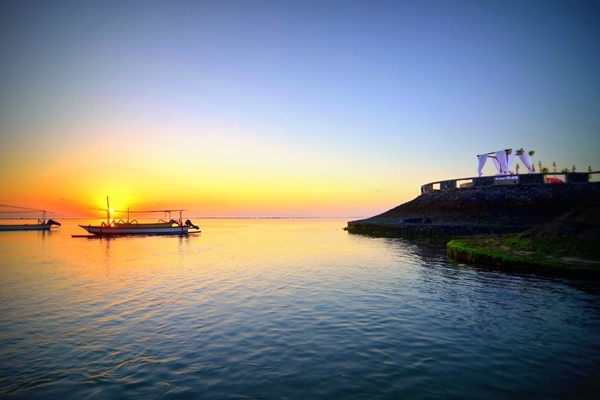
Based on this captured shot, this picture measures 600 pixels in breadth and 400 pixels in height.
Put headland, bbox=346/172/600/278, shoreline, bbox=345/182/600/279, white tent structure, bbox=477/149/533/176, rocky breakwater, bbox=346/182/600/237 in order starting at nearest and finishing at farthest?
1. shoreline, bbox=345/182/600/279
2. headland, bbox=346/172/600/278
3. rocky breakwater, bbox=346/182/600/237
4. white tent structure, bbox=477/149/533/176

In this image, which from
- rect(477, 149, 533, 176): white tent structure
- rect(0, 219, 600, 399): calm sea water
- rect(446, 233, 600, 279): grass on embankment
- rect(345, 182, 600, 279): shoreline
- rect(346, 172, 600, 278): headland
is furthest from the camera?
rect(477, 149, 533, 176): white tent structure

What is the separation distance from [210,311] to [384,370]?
828 cm

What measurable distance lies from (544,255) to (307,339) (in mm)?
19233

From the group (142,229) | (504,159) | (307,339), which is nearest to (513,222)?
(504,159)

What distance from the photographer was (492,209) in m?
53.5

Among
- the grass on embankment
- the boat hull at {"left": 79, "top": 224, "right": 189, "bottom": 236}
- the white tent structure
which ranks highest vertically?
A: the white tent structure

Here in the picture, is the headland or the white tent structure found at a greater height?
the white tent structure

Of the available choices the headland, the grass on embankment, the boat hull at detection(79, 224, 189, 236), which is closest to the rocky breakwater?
the headland

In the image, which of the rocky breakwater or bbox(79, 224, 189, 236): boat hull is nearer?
the rocky breakwater

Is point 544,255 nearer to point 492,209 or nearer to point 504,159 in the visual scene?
point 492,209

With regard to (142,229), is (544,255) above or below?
below

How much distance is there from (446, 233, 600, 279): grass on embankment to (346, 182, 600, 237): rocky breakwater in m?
21.7

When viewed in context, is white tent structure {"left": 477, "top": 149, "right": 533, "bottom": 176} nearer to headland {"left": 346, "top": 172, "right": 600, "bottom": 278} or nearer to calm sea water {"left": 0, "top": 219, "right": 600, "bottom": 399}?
headland {"left": 346, "top": 172, "right": 600, "bottom": 278}

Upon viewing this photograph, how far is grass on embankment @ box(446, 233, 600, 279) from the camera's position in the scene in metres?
17.8
